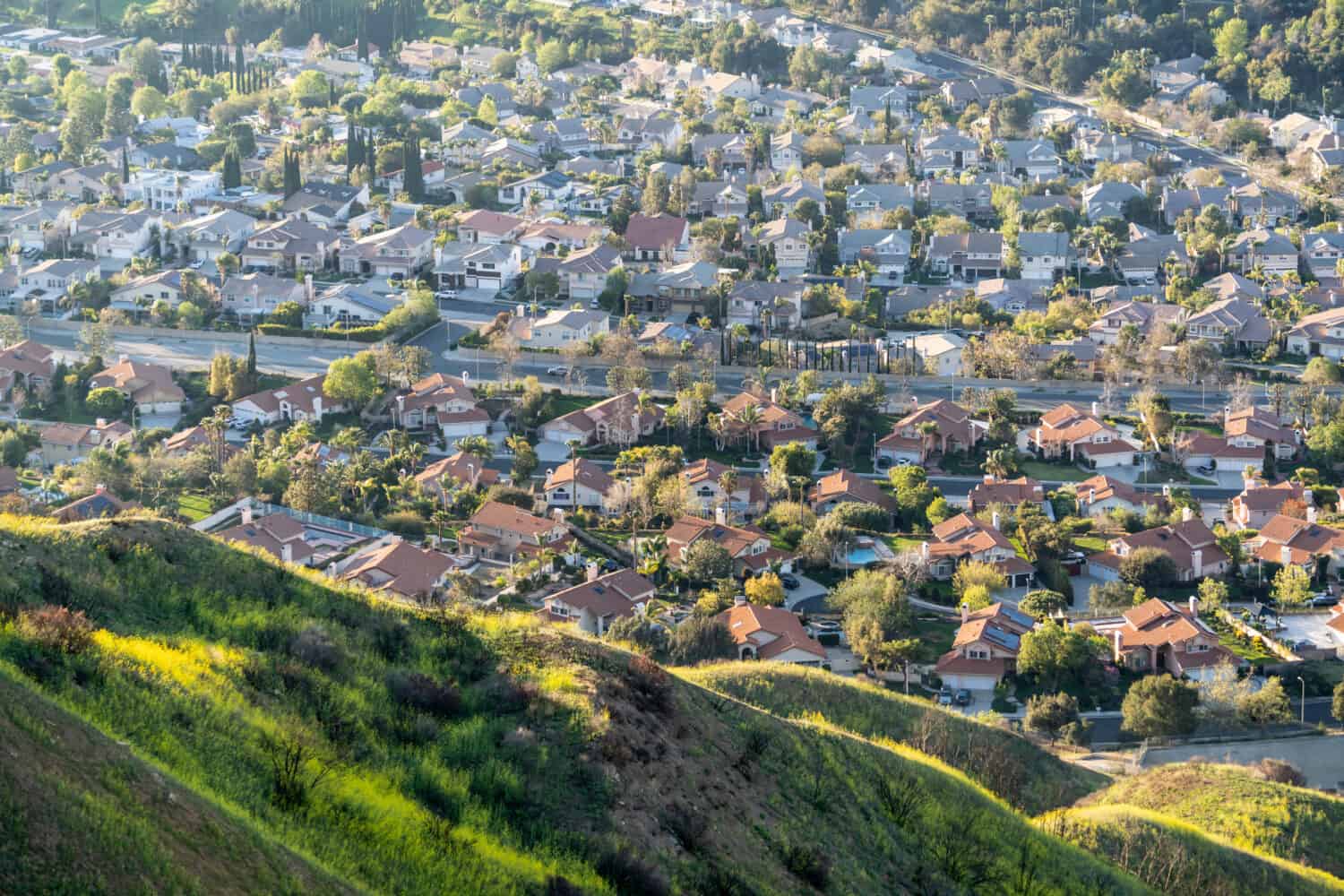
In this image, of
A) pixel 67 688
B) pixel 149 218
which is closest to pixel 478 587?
pixel 67 688

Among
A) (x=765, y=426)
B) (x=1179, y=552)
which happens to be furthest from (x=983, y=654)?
(x=765, y=426)

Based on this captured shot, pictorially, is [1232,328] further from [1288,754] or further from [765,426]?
[1288,754]

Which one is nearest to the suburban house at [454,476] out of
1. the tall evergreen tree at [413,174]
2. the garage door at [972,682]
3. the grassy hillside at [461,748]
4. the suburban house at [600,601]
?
the suburban house at [600,601]

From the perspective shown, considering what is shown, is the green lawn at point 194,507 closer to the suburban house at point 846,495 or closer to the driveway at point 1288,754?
the suburban house at point 846,495

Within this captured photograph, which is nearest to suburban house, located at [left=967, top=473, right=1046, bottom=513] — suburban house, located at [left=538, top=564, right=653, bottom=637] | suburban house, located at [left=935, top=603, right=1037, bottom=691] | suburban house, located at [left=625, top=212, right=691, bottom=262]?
suburban house, located at [left=935, top=603, right=1037, bottom=691]

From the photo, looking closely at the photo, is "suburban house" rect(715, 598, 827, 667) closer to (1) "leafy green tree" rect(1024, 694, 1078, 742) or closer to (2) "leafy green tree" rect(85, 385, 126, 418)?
(1) "leafy green tree" rect(1024, 694, 1078, 742)

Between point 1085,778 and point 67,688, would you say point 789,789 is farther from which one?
point 1085,778
